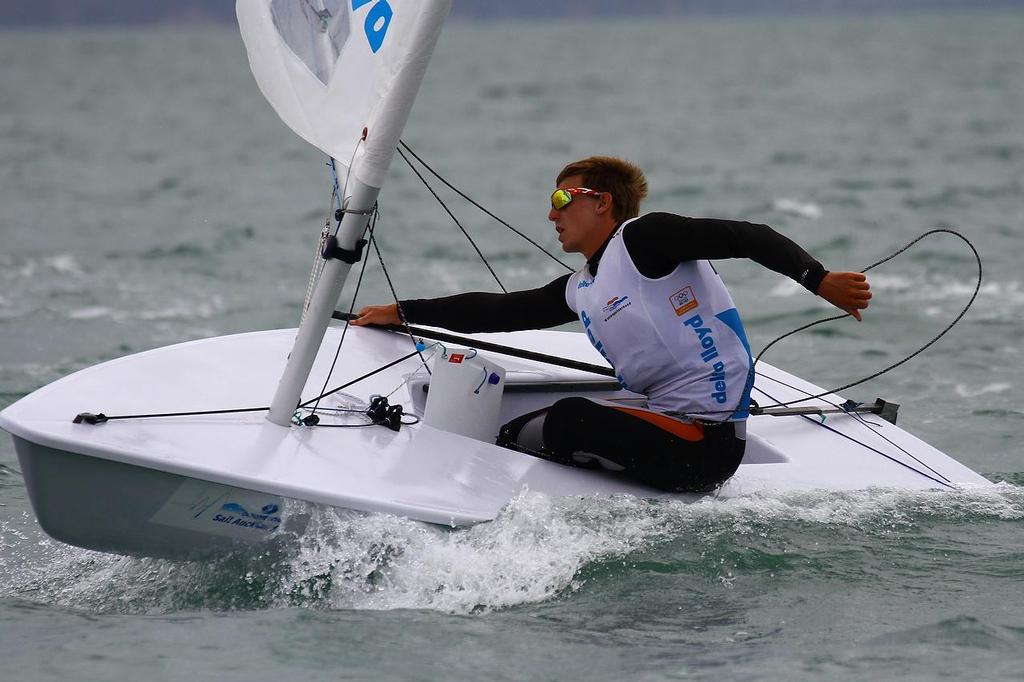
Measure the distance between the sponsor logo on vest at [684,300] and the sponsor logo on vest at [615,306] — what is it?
4.4 inches

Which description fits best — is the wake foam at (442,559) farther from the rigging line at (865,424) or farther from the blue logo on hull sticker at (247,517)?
the rigging line at (865,424)

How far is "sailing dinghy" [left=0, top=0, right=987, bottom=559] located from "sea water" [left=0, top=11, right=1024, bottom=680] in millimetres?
97

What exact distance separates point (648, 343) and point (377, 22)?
105 centimetres

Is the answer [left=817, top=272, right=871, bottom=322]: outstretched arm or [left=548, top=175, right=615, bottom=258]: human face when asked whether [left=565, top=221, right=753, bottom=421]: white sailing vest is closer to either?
[left=548, top=175, right=615, bottom=258]: human face

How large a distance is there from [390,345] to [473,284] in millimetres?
4018

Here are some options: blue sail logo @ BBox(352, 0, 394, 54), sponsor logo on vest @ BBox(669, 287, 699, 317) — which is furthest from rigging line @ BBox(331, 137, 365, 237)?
sponsor logo on vest @ BBox(669, 287, 699, 317)

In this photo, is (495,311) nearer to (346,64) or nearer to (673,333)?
(673,333)

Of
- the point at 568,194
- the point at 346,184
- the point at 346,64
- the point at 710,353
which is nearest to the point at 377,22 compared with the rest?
the point at 346,64

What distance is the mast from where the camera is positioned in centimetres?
308

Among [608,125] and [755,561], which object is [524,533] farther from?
[608,125]

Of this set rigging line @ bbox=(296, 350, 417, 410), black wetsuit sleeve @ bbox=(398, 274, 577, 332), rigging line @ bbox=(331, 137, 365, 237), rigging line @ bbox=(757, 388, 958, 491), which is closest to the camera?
rigging line @ bbox=(331, 137, 365, 237)

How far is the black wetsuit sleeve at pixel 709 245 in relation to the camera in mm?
3146

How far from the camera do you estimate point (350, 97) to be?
326 cm

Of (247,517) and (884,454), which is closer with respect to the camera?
(247,517)
